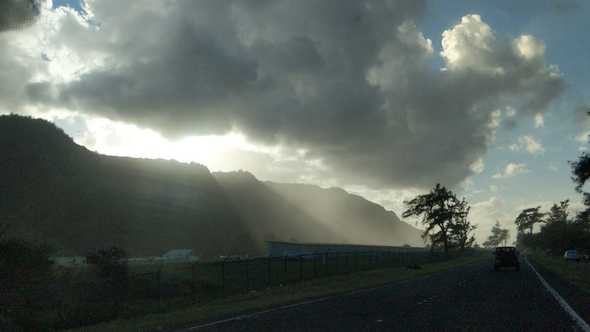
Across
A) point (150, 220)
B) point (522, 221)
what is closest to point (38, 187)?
point (150, 220)

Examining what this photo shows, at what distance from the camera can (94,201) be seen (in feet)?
360

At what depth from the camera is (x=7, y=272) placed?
2192 centimetres

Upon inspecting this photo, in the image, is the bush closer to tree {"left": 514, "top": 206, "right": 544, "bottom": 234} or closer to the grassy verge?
the grassy verge

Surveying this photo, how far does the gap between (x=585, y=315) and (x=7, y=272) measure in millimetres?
21138

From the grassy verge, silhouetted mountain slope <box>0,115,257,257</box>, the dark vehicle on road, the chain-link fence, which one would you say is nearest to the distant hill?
silhouetted mountain slope <box>0,115,257,257</box>

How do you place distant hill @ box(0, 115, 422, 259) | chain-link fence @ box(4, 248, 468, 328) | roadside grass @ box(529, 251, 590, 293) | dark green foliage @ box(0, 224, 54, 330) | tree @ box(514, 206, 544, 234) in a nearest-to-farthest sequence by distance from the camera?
dark green foliage @ box(0, 224, 54, 330)
chain-link fence @ box(4, 248, 468, 328)
roadside grass @ box(529, 251, 590, 293)
distant hill @ box(0, 115, 422, 259)
tree @ box(514, 206, 544, 234)

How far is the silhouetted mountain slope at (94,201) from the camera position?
3984 inches

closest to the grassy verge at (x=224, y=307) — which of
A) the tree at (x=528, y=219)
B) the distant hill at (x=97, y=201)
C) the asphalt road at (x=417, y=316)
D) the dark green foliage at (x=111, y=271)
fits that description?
the asphalt road at (x=417, y=316)

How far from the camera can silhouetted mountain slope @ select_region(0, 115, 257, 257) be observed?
101 metres

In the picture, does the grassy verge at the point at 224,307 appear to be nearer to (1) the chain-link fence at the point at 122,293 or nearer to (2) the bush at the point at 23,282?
(1) the chain-link fence at the point at 122,293

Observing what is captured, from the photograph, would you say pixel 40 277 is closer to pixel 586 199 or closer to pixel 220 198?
pixel 586 199

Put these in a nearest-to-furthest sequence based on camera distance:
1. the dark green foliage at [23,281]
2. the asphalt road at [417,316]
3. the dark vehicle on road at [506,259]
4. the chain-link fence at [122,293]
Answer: the asphalt road at [417,316], the dark green foliage at [23,281], the chain-link fence at [122,293], the dark vehicle on road at [506,259]

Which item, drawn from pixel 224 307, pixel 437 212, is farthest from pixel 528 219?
pixel 224 307

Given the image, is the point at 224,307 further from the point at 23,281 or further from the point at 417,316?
the point at 23,281
